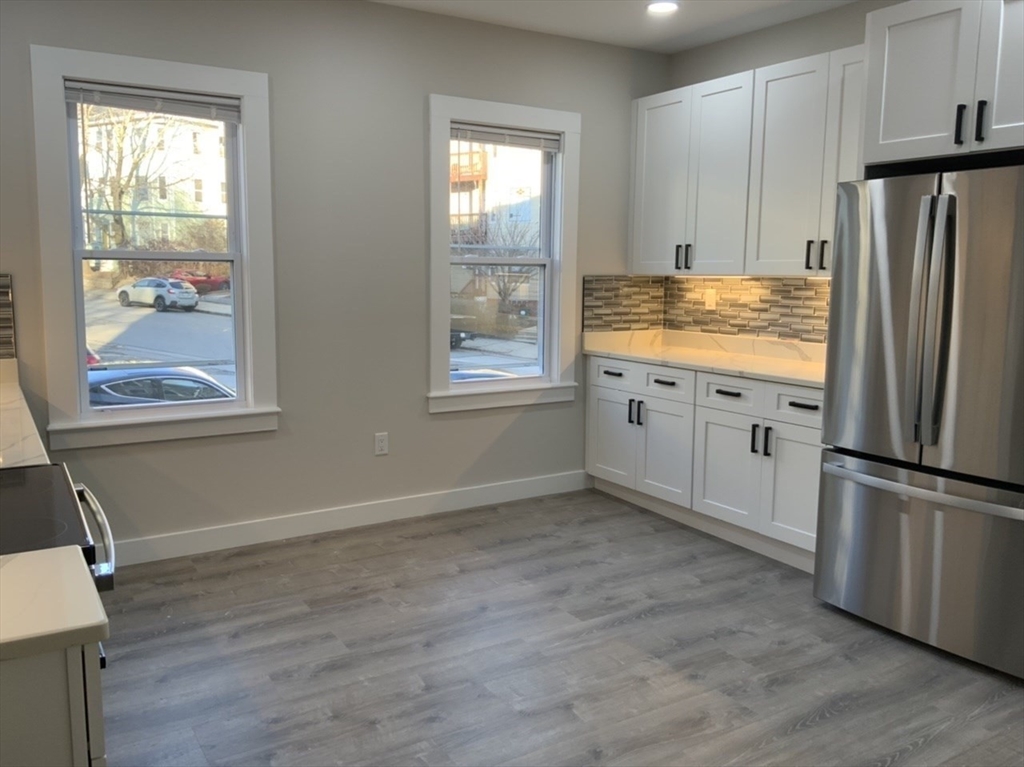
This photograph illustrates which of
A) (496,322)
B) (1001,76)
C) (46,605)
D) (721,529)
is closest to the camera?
(46,605)

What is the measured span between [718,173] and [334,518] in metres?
2.68

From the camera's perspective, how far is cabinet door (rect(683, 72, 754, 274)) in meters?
4.08

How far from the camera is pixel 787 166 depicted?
152 inches

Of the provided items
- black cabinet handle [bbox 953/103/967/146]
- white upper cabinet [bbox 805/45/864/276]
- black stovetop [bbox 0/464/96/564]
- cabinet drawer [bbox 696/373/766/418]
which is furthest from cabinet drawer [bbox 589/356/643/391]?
black stovetop [bbox 0/464/96/564]

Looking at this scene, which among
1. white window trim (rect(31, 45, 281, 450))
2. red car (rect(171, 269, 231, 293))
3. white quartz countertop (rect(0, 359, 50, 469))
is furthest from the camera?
red car (rect(171, 269, 231, 293))

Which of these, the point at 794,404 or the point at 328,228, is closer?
the point at 794,404

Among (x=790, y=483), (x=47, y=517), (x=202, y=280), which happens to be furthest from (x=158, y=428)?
(x=790, y=483)

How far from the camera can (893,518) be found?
2971 mm

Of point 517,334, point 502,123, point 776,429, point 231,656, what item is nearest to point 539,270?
point 517,334

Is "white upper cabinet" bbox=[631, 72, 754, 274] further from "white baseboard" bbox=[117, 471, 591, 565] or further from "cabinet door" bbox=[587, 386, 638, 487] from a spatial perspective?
"white baseboard" bbox=[117, 471, 591, 565]

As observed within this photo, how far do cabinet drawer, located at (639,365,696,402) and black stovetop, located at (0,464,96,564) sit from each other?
9.49 ft

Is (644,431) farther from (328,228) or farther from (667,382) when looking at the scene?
(328,228)

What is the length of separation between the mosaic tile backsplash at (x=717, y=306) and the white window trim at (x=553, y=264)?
20cm

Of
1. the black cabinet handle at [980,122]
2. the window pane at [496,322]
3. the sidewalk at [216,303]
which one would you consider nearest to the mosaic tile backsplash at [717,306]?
the window pane at [496,322]
